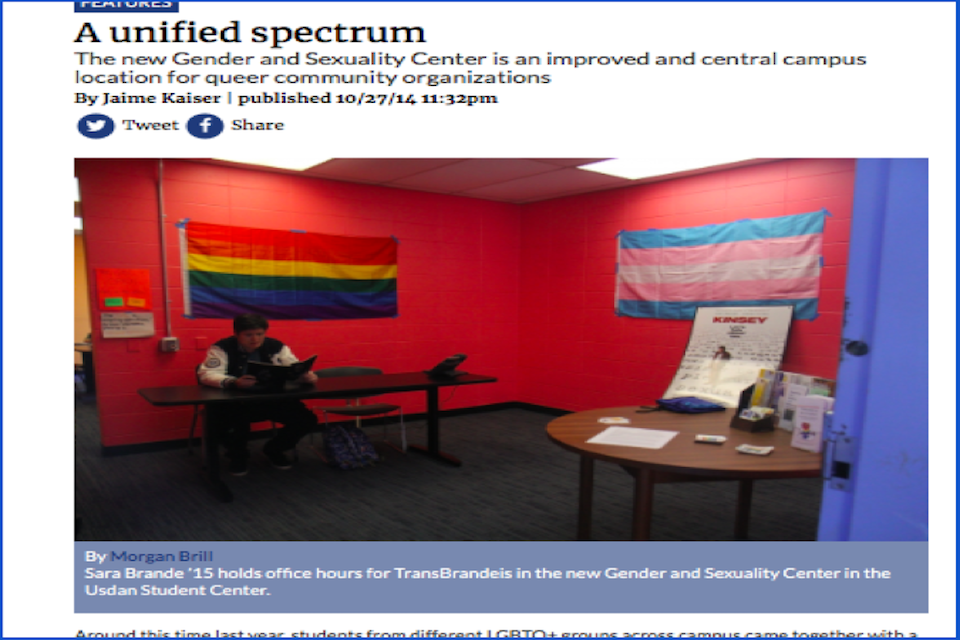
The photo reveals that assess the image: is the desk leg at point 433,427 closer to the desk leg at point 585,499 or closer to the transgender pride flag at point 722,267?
the desk leg at point 585,499

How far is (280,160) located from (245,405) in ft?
6.69

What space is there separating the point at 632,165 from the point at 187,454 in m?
4.30

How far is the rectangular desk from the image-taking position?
3186 millimetres

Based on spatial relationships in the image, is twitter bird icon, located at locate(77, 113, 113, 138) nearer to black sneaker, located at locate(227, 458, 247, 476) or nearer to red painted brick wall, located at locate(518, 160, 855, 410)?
black sneaker, located at locate(227, 458, 247, 476)

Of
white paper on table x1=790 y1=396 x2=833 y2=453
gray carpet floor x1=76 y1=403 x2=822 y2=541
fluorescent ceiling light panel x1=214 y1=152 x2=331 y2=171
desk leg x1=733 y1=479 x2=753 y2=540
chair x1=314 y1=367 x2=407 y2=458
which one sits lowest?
gray carpet floor x1=76 y1=403 x2=822 y2=541

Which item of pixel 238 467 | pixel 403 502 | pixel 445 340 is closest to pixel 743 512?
pixel 403 502

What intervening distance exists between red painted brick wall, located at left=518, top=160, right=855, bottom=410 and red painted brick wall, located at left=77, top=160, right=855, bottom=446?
0.01 metres

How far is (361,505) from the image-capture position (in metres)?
3.24

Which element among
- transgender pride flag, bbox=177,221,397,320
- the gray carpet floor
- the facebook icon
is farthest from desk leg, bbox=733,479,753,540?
transgender pride flag, bbox=177,221,397,320

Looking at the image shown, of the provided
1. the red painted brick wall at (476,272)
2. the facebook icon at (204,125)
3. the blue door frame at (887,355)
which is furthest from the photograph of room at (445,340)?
the facebook icon at (204,125)

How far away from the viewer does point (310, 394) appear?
3.48 m

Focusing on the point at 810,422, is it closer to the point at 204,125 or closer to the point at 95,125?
the point at 204,125

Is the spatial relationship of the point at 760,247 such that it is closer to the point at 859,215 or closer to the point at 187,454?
the point at 859,215

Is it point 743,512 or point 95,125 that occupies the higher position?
point 95,125
